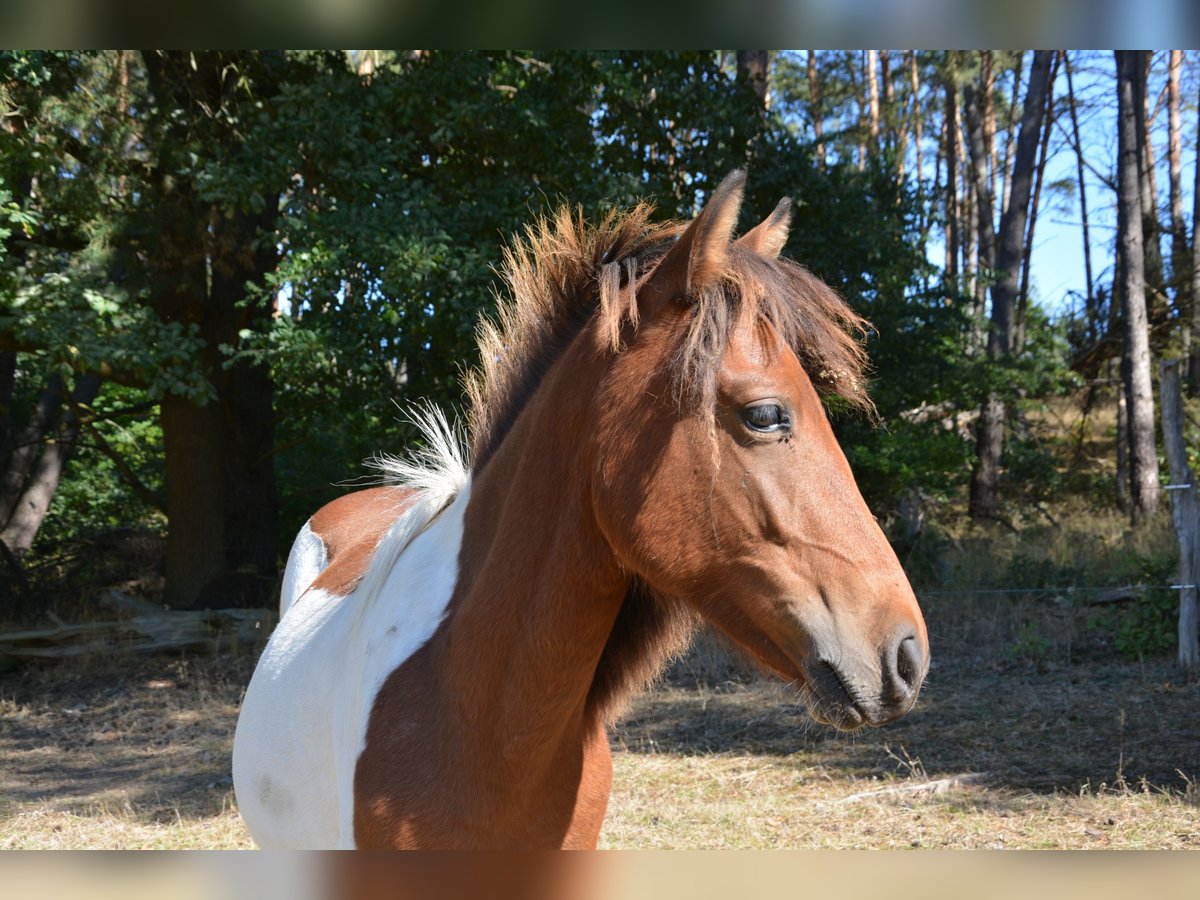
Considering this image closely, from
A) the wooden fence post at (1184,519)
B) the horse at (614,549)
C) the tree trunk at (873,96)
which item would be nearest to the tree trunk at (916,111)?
the tree trunk at (873,96)

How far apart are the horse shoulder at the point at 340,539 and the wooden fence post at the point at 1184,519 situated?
6.86 meters

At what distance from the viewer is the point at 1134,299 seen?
14.1 m

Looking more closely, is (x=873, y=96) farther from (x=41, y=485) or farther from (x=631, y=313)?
(x=631, y=313)

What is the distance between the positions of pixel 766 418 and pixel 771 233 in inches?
26.5

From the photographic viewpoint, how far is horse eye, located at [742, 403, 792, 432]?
1.75 metres

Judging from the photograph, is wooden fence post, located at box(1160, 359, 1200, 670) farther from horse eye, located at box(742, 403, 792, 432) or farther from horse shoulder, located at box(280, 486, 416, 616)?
horse eye, located at box(742, 403, 792, 432)

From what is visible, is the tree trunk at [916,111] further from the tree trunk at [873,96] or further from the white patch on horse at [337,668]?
the white patch on horse at [337,668]

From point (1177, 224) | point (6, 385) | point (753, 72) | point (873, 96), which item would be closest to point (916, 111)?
point (873, 96)

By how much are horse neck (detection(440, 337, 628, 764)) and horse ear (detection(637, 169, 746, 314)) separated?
189 mm

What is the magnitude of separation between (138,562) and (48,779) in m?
5.75

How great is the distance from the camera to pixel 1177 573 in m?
8.95

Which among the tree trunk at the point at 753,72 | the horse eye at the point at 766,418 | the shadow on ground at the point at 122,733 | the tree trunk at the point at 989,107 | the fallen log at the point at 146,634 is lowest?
the shadow on ground at the point at 122,733

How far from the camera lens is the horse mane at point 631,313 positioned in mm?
1823
